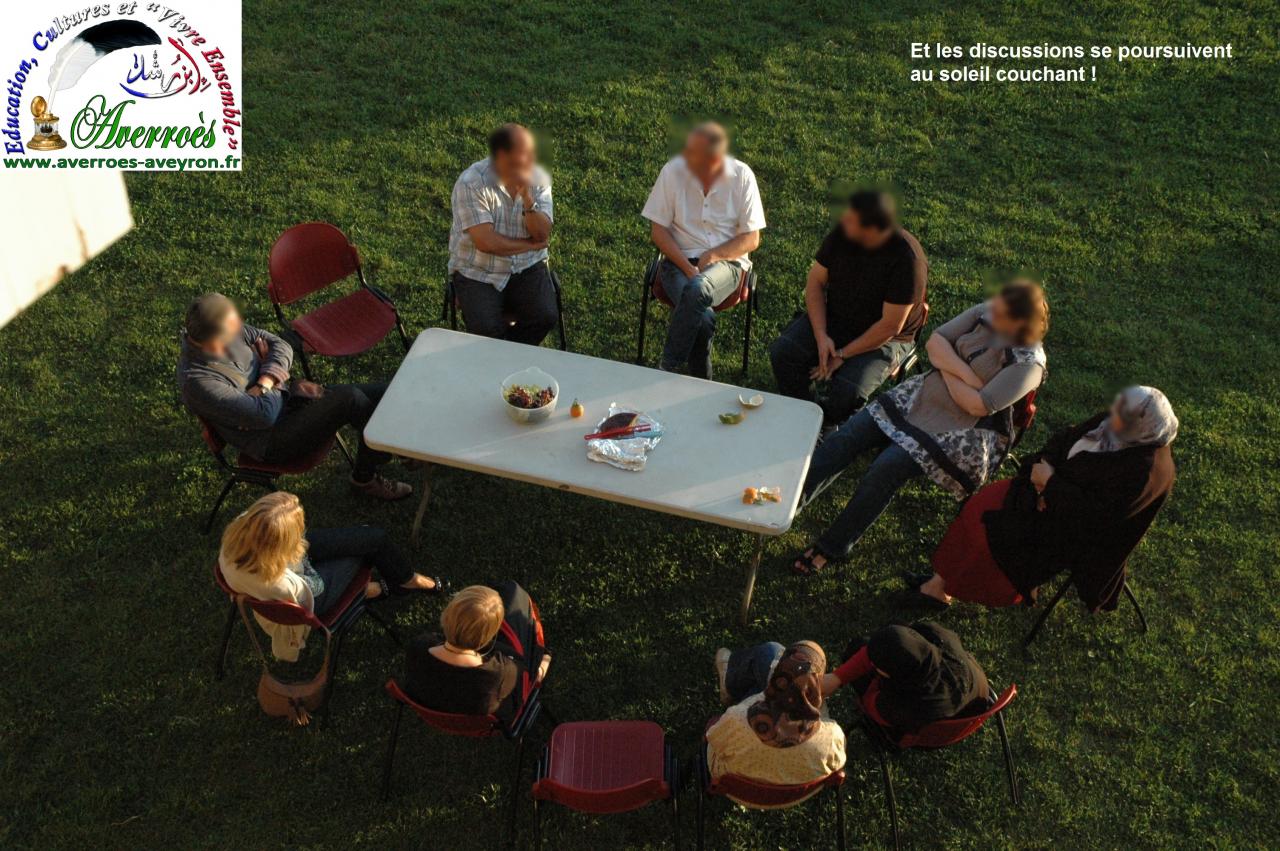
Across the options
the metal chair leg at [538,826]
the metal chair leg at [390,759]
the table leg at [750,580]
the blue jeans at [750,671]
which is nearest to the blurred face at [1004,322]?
the table leg at [750,580]

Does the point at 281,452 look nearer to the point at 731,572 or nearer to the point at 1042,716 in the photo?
the point at 731,572

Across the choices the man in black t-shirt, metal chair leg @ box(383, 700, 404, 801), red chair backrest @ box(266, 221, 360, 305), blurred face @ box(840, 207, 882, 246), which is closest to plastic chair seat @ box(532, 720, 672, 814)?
metal chair leg @ box(383, 700, 404, 801)

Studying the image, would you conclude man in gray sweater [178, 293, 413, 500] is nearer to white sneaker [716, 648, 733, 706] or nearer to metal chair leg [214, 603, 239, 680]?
metal chair leg [214, 603, 239, 680]

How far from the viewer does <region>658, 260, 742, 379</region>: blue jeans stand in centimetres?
594

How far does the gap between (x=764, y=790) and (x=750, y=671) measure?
2.34 feet

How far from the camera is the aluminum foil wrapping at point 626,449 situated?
15.3 feet

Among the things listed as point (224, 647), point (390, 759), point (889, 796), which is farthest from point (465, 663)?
point (889, 796)

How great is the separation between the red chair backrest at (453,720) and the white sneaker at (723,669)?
1055 millimetres

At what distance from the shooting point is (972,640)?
5137mm

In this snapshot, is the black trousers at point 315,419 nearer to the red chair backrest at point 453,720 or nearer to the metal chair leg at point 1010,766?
the red chair backrest at point 453,720

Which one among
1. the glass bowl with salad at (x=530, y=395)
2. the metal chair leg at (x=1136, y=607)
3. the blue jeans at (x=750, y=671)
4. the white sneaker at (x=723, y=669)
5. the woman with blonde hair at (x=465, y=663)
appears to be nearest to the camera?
the woman with blonde hair at (x=465, y=663)

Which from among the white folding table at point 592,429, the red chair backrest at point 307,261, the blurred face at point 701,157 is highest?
the blurred face at point 701,157

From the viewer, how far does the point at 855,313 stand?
223 inches

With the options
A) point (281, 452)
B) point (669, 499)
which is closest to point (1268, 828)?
point (669, 499)
